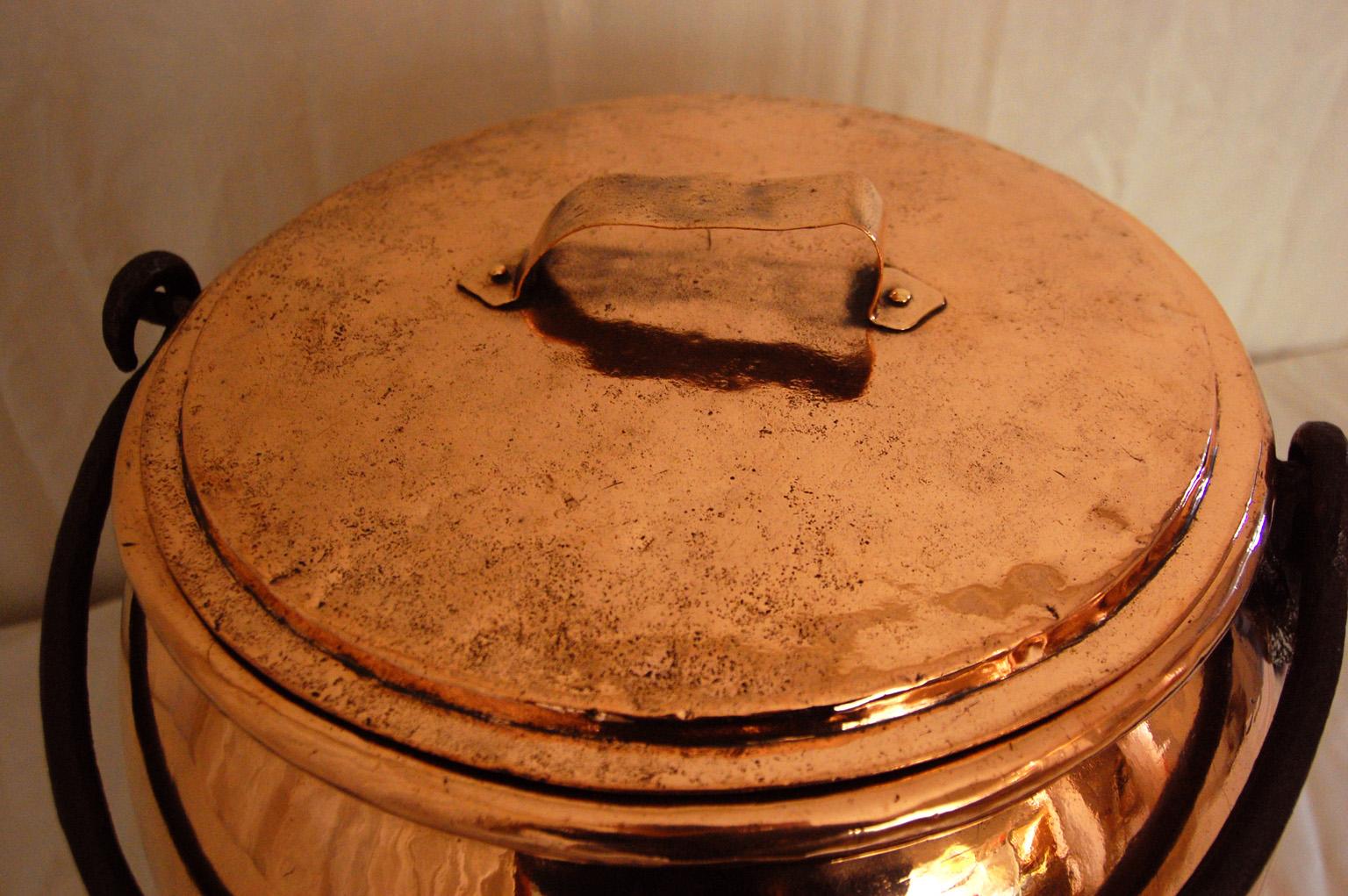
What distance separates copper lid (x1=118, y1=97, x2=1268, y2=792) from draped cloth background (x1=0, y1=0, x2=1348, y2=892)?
1.05 feet

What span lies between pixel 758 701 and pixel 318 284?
1.20 ft

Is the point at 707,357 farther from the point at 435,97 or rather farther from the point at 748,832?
the point at 435,97

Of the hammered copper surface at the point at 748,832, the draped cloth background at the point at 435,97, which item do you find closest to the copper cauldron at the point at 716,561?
the hammered copper surface at the point at 748,832

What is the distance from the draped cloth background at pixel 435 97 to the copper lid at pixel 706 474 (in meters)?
0.32

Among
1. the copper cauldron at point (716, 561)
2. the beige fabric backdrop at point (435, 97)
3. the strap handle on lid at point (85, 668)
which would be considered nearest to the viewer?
the copper cauldron at point (716, 561)

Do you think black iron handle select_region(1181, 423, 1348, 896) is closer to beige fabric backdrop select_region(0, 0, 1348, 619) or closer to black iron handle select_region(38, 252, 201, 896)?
black iron handle select_region(38, 252, 201, 896)

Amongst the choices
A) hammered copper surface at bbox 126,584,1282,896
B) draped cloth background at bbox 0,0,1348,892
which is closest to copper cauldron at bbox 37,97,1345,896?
hammered copper surface at bbox 126,584,1282,896

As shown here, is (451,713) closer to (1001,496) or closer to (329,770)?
(329,770)

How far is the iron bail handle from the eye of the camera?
0.53 meters

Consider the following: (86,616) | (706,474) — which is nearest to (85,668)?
(86,616)

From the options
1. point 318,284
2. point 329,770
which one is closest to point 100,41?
point 318,284

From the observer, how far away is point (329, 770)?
39 centimetres

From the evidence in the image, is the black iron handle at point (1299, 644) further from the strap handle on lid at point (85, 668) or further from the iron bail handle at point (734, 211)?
the strap handle on lid at point (85, 668)

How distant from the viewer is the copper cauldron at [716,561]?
39 cm
